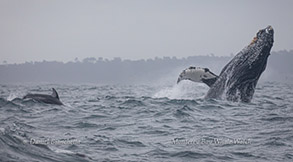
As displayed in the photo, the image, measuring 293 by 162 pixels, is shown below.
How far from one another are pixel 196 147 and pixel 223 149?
0.57 metres

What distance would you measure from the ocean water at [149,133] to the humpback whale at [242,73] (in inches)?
22.7

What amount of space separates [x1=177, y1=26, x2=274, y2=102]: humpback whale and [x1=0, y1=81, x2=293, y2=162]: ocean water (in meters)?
0.58

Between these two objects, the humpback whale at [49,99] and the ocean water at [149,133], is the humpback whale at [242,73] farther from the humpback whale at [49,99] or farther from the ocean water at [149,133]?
the humpback whale at [49,99]

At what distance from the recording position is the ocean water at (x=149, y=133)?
Answer: 748cm

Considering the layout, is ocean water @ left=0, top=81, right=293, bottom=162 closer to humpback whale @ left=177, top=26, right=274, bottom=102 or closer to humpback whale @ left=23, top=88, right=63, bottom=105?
humpback whale @ left=23, top=88, right=63, bottom=105

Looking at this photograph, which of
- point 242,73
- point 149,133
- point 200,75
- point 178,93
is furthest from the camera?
point 178,93

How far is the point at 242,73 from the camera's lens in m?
14.6

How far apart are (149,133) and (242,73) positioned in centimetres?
601

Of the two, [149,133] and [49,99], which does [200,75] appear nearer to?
[49,99]

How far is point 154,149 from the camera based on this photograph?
322 inches

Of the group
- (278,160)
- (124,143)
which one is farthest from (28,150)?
Result: (278,160)

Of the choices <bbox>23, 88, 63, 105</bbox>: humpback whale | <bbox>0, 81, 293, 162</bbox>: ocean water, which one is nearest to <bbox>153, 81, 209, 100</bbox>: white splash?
<bbox>0, 81, 293, 162</bbox>: ocean water

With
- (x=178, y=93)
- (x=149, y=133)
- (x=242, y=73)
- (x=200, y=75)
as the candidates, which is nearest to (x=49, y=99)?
(x=200, y=75)

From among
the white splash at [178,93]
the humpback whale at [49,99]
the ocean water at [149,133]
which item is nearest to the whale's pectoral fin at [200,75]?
the ocean water at [149,133]
